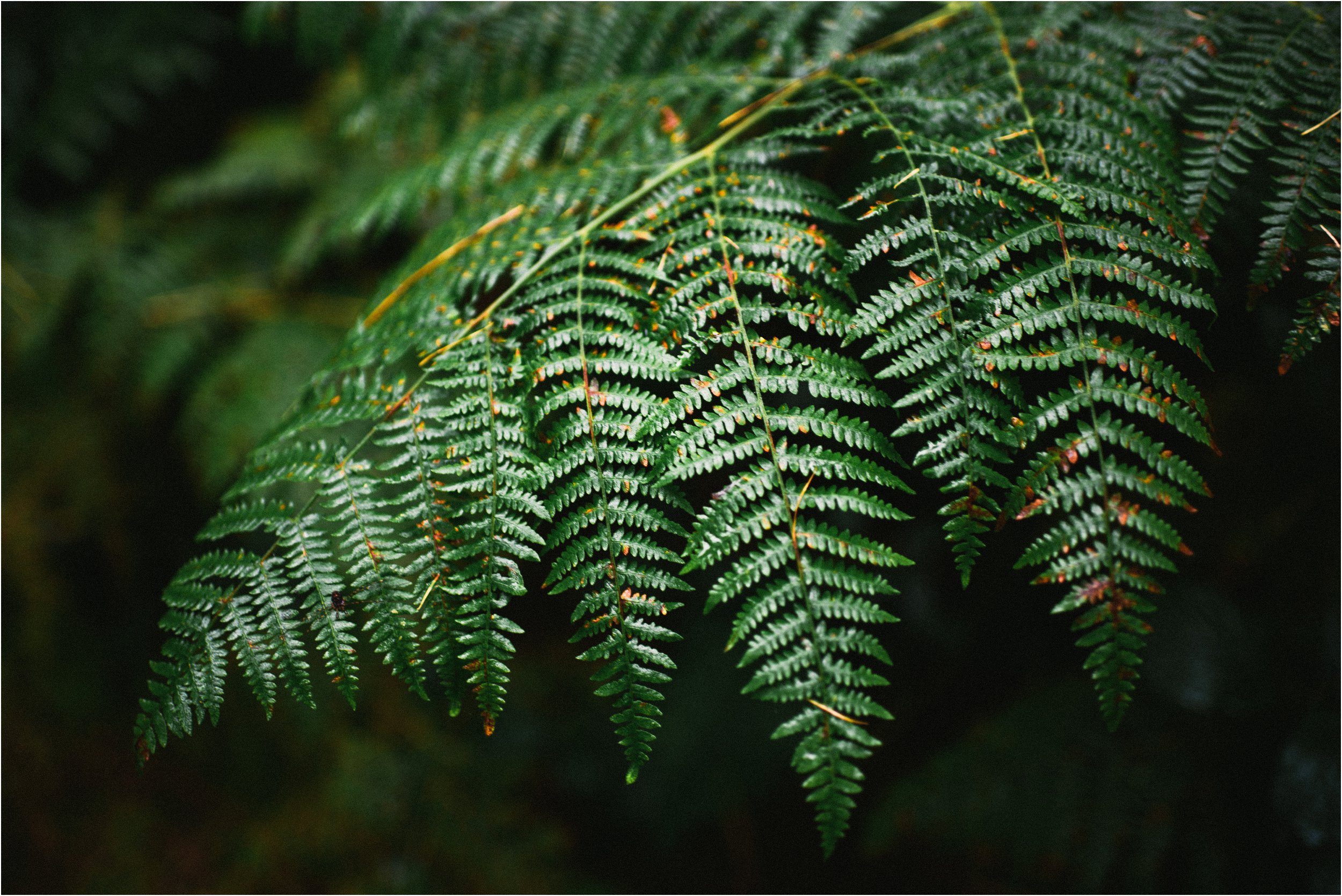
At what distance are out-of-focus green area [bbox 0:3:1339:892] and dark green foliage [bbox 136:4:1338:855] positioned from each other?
34.6 inches

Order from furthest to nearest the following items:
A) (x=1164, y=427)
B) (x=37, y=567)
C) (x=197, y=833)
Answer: (x=197, y=833)
(x=37, y=567)
(x=1164, y=427)

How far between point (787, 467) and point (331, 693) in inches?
101

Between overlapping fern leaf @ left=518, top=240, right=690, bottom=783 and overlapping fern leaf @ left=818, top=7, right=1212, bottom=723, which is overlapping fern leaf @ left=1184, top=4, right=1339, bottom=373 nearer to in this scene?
overlapping fern leaf @ left=818, top=7, right=1212, bottom=723

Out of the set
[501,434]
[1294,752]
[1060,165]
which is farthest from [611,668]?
[1294,752]

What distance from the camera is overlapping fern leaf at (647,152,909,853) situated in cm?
89

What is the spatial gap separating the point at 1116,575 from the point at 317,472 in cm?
120

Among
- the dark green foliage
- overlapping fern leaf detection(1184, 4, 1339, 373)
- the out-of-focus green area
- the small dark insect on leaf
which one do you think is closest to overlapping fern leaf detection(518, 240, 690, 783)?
the dark green foliage

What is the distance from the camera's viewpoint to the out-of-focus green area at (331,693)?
192 cm

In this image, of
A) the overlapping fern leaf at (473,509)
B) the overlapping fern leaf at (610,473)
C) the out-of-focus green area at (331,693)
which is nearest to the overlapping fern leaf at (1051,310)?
the overlapping fern leaf at (610,473)

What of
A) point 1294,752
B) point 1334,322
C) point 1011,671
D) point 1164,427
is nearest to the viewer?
point 1334,322

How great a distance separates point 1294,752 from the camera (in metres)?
1.57

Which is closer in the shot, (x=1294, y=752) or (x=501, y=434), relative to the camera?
(x=501, y=434)

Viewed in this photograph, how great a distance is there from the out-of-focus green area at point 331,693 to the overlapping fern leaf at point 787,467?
3.52ft

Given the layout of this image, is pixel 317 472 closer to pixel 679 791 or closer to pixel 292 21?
pixel 679 791
